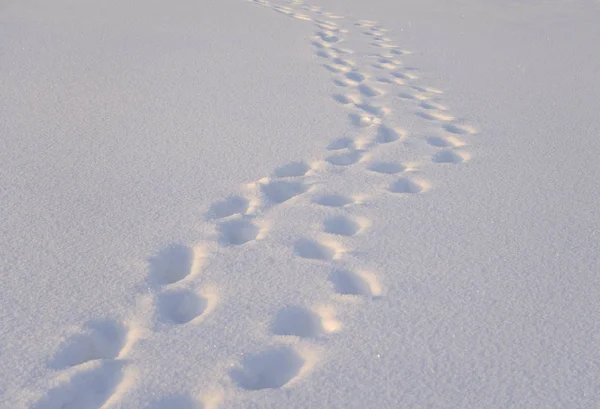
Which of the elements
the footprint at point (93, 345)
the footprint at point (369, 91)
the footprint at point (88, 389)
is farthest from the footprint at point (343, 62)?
the footprint at point (88, 389)

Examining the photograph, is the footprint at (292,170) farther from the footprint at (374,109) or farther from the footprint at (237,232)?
the footprint at (374,109)

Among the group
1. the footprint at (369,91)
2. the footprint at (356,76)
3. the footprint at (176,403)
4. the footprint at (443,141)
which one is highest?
the footprint at (443,141)

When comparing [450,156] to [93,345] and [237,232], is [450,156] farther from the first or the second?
[93,345]

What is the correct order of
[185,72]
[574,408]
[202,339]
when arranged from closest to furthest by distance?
[574,408] → [202,339] → [185,72]

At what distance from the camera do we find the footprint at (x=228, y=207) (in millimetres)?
2423

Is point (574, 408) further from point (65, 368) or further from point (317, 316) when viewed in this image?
point (65, 368)

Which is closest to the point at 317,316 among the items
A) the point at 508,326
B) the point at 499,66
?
the point at 508,326

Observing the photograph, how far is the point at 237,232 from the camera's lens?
2.32 m

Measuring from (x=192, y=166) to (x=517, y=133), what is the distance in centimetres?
149

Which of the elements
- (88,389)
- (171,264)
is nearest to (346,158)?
(171,264)

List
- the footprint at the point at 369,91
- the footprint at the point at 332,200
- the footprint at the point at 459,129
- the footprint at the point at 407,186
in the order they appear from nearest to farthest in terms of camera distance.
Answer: the footprint at the point at 332,200 → the footprint at the point at 407,186 → the footprint at the point at 459,129 → the footprint at the point at 369,91

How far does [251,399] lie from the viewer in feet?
5.25

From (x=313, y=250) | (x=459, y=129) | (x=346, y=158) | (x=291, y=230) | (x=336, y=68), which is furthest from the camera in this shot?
(x=336, y=68)

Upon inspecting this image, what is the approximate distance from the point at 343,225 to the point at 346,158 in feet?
1.96
